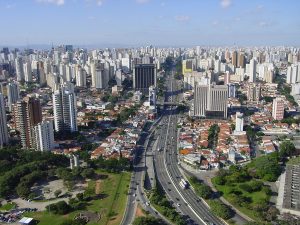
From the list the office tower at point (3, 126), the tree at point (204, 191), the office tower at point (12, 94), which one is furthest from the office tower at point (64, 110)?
the tree at point (204, 191)

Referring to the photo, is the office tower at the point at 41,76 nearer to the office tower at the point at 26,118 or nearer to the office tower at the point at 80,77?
the office tower at the point at 80,77

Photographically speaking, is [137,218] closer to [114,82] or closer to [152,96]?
[152,96]

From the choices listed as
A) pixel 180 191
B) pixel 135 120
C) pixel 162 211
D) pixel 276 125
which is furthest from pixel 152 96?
pixel 162 211

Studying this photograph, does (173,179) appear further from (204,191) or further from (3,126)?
(3,126)

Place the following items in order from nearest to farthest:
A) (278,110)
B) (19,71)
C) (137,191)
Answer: (137,191) < (278,110) < (19,71)

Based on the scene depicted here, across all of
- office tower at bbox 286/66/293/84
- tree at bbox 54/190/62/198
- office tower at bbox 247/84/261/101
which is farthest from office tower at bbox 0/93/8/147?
office tower at bbox 286/66/293/84

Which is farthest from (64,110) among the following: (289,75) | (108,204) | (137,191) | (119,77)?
(289,75)
